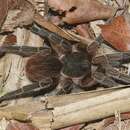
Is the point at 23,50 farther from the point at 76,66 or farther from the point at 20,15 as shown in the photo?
the point at 76,66

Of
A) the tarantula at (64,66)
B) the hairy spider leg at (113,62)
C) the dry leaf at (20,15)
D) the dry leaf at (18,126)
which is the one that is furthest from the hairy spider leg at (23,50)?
the dry leaf at (18,126)

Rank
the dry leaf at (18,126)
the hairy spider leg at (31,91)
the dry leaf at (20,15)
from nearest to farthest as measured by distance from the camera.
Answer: the dry leaf at (18,126) < the hairy spider leg at (31,91) < the dry leaf at (20,15)

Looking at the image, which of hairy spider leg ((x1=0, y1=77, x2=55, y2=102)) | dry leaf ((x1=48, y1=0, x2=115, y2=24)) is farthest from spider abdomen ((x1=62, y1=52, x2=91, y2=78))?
dry leaf ((x1=48, y1=0, x2=115, y2=24))

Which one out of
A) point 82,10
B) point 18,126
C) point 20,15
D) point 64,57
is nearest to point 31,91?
point 18,126

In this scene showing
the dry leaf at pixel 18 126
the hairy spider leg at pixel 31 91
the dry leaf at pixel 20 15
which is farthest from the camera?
the dry leaf at pixel 20 15

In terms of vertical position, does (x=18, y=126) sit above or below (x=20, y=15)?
below

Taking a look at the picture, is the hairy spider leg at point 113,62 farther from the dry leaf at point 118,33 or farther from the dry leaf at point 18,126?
the dry leaf at point 18,126

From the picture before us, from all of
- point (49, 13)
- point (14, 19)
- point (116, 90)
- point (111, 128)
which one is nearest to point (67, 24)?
point (49, 13)

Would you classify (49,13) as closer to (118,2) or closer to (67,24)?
(67,24)

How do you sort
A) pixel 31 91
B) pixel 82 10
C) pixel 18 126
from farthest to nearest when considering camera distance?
pixel 82 10, pixel 31 91, pixel 18 126
